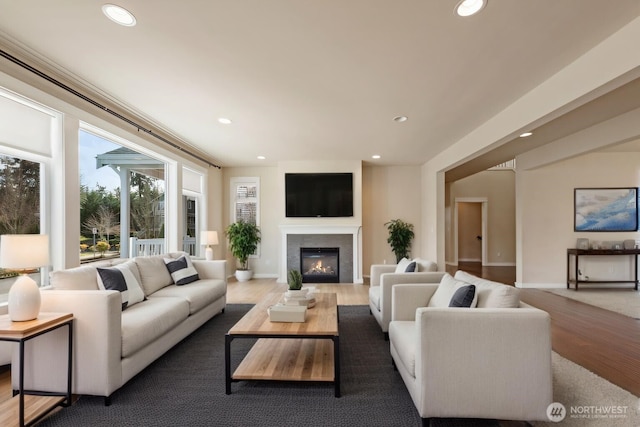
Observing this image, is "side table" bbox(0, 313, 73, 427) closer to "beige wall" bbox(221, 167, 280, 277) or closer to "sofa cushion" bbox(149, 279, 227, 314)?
"sofa cushion" bbox(149, 279, 227, 314)

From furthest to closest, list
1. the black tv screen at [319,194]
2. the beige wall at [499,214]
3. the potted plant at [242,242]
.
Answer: the beige wall at [499,214] → the potted plant at [242,242] → the black tv screen at [319,194]

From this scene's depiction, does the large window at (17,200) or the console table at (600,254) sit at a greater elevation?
the large window at (17,200)

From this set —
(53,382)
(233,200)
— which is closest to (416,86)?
(53,382)

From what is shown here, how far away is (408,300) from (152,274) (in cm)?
287

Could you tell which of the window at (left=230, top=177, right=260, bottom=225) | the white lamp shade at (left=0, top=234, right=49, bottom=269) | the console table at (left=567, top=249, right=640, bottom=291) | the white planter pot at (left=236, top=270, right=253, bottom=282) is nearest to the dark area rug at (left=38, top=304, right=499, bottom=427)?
the white lamp shade at (left=0, top=234, right=49, bottom=269)

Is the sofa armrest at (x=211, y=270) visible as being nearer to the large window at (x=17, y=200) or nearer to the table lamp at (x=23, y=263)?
the large window at (x=17, y=200)

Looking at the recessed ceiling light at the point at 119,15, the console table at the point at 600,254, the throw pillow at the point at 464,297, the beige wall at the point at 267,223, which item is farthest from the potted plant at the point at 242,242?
the console table at the point at 600,254

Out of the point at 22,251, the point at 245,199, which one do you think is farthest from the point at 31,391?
the point at 245,199

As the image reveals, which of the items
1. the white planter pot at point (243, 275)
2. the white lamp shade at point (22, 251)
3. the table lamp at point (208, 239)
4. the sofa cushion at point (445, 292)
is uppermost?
the white lamp shade at point (22, 251)

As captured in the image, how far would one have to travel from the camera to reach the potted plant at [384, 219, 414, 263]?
6441 mm

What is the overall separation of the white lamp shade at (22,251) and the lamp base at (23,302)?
0.14m

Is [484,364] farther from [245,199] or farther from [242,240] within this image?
[245,199]

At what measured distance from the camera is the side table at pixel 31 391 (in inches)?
65.4

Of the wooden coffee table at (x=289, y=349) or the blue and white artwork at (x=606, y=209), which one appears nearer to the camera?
the wooden coffee table at (x=289, y=349)
